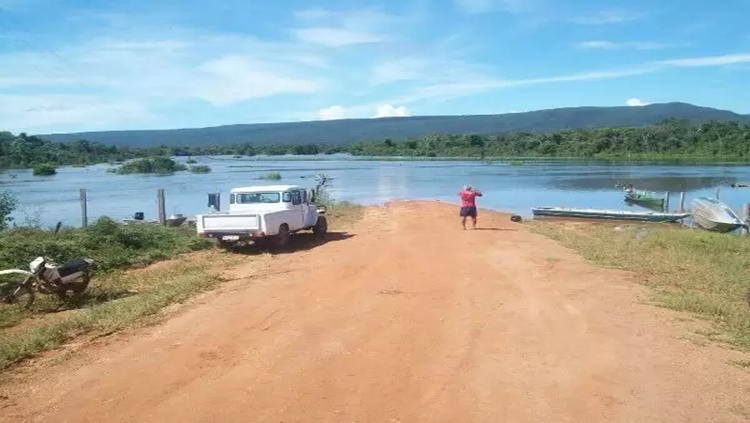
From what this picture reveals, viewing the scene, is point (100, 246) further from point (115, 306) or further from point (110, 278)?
point (115, 306)

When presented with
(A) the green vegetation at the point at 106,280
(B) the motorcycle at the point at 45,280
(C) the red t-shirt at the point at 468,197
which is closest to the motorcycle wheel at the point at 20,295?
(B) the motorcycle at the point at 45,280

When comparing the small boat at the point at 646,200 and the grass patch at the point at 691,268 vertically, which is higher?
the grass patch at the point at 691,268

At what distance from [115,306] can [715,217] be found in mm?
24046

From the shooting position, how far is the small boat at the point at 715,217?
25.2m

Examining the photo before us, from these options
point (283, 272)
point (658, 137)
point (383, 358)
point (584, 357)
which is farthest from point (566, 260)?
point (658, 137)

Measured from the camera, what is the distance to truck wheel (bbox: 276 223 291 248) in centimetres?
1624

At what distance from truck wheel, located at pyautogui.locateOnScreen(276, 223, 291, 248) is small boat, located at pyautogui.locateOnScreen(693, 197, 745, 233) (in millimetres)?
17261

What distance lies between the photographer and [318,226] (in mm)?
18594

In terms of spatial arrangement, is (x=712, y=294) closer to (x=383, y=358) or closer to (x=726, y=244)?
(x=383, y=358)

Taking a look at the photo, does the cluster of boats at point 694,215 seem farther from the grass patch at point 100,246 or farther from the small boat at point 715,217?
the grass patch at point 100,246

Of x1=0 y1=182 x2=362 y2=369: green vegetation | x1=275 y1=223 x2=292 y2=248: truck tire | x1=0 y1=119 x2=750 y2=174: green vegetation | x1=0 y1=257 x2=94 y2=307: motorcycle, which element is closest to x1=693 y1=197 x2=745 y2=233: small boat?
x1=275 y1=223 x2=292 y2=248: truck tire

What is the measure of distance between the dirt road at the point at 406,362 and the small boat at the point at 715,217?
1684 cm

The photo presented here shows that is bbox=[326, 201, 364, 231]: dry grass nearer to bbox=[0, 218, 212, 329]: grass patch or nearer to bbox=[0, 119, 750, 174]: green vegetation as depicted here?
bbox=[0, 218, 212, 329]: grass patch

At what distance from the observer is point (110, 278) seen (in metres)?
12.3
